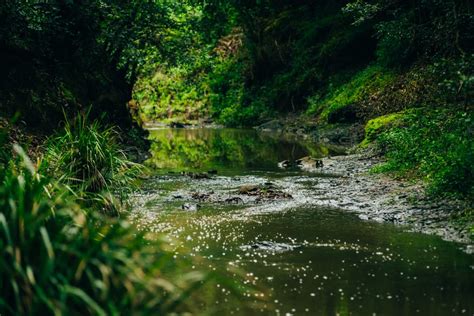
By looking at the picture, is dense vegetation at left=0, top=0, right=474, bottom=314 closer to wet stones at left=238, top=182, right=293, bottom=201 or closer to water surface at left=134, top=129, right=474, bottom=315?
water surface at left=134, top=129, right=474, bottom=315

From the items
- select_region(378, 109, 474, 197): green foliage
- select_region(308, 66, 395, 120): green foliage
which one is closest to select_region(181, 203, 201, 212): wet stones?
select_region(378, 109, 474, 197): green foliage

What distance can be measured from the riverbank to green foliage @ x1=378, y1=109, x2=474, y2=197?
29cm

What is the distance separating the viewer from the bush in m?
3.94

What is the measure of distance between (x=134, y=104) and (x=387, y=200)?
19.2 meters

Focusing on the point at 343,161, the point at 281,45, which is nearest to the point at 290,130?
the point at 281,45

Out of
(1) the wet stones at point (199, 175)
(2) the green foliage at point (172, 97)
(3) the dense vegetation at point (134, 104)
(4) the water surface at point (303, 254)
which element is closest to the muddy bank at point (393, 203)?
(4) the water surface at point (303, 254)

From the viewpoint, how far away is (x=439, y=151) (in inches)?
426

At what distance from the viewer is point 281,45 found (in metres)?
35.3

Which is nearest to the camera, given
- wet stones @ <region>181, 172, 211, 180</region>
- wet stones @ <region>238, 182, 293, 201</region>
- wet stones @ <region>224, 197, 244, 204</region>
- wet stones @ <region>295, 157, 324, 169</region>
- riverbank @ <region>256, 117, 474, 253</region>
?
riverbank @ <region>256, 117, 474, 253</region>

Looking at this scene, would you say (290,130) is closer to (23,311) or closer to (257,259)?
(257,259)

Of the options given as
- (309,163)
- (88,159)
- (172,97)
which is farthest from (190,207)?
(172,97)

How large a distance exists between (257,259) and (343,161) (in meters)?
9.04

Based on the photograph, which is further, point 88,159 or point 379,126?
point 379,126

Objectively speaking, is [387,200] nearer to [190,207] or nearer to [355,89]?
[190,207]
